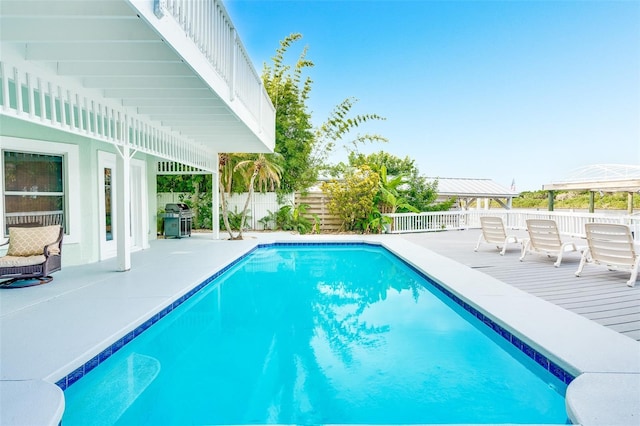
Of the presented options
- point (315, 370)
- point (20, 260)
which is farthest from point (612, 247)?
point (20, 260)

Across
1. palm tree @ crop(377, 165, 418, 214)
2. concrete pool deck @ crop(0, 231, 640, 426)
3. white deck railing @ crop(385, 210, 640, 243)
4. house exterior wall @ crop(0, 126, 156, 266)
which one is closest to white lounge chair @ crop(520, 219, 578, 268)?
concrete pool deck @ crop(0, 231, 640, 426)

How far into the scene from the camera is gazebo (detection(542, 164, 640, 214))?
15213mm

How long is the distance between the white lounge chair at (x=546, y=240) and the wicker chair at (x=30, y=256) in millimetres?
9104

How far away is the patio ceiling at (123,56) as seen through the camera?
3.31 metres

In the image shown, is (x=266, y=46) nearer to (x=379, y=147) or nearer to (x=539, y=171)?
(x=379, y=147)

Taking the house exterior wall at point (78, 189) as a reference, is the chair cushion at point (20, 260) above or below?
below

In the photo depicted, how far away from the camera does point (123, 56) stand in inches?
173

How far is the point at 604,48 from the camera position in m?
16.0

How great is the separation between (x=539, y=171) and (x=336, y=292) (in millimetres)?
31459

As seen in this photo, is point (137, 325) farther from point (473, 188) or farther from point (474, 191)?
point (473, 188)

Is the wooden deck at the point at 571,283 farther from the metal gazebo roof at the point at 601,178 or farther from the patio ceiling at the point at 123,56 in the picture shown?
the metal gazebo roof at the point at 601,178

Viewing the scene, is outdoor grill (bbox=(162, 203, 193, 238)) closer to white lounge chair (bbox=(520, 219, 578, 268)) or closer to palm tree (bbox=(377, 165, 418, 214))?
palm tree (bbox=(377, 165, 418, 214))

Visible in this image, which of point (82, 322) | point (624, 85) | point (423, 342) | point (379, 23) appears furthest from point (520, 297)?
point (624, 85)

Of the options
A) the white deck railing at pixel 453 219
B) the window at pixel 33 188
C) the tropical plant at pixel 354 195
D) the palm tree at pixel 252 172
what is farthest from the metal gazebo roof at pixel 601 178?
the window at pixel 33 188
